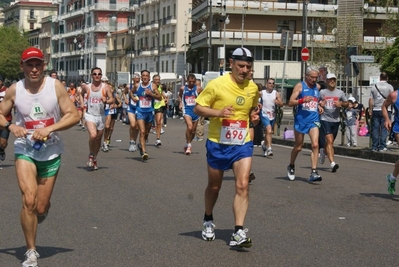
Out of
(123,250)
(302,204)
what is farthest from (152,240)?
(302,204)

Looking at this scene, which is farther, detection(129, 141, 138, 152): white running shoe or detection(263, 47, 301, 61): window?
detection(263, 47, 301, 61): window

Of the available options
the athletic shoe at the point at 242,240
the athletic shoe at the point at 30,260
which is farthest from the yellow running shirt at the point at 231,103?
the athletic shoe at the point at 30,260

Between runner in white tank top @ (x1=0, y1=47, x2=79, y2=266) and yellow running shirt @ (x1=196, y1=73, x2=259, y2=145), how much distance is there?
1630mm

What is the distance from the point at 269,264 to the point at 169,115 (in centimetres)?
5006

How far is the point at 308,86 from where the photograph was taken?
618 inches

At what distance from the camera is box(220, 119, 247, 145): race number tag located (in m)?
9.17

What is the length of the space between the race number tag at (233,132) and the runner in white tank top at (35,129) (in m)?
1.70

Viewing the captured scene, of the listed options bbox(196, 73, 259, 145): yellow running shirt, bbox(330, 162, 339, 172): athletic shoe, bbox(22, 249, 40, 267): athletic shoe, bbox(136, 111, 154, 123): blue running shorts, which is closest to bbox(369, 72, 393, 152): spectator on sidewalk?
bbox(136, 111, 154, 123): blue running shorts

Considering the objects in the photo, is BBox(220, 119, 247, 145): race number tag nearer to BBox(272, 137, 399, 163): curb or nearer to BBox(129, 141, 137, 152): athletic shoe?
BBox(272, 137, 399, 163): curb

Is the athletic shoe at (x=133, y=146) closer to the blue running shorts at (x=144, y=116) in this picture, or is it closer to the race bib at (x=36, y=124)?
the blue running shorts at (x=144, y=116)

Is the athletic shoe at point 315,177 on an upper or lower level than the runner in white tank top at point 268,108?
lower

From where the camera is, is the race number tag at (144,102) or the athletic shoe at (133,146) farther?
the athletic shoe at (133,146)

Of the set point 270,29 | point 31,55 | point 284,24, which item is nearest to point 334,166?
point 31,55

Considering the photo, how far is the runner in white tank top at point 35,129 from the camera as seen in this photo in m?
7.88
